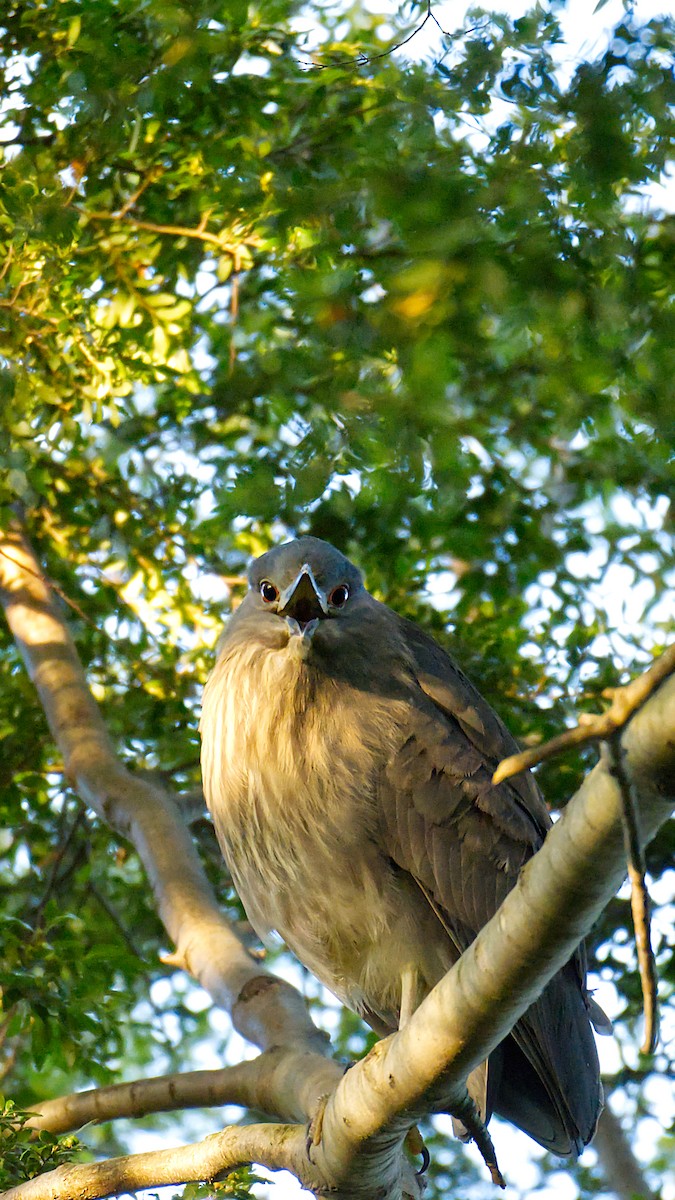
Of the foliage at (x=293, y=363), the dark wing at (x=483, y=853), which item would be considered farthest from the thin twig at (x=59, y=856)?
the dark wing at (x=483, y=853)

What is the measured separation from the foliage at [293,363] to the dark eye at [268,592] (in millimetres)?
238

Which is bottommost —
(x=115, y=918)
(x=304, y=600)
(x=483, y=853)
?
(x=483, y=853)

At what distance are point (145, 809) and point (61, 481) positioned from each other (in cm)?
148

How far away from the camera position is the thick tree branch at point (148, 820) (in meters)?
3.71

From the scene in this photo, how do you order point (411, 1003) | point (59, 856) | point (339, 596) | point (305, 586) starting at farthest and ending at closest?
point (59, 856) < point (339, 596) < point (305, 586) < point (411, 1003)

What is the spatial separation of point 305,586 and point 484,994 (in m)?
1.77

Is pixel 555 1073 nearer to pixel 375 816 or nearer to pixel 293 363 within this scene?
pixel 375 816

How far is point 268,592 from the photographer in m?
3.79

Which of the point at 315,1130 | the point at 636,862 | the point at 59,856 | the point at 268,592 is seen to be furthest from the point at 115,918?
the point at 636,862

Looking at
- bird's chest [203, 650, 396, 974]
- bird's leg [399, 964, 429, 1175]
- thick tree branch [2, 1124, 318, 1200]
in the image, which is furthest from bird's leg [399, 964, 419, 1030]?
thick tree branch [2, 1124, 318, 1200]

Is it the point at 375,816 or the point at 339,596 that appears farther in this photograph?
the point at 339,596

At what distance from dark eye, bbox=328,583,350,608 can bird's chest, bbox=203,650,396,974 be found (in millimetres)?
232

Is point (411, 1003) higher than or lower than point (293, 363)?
lower

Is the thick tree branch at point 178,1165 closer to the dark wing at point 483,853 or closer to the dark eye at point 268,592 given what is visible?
the dark wing at point 483,853
